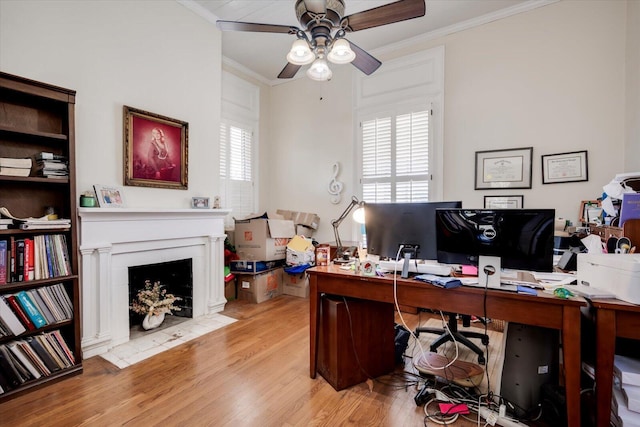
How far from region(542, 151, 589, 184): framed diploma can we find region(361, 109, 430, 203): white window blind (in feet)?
3.87

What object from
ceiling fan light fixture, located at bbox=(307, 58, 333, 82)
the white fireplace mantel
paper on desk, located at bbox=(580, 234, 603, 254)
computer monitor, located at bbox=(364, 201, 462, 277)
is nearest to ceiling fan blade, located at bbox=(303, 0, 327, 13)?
ceiling fan light fixture, located at bbox=(307, 58, 333, 82)

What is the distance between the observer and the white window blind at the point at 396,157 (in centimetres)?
376

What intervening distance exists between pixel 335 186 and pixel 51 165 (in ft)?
10.1

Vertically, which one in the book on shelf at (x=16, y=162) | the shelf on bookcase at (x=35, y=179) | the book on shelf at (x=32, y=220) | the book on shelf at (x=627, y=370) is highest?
the book on shelf at (x=16, y=162)

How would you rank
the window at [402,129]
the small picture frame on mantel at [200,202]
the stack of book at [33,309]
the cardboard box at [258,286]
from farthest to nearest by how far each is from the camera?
the cardboard box at [258,286], the window at [402,129], the small picture frame on mantel at [200,202], the stack of book at [33,309]

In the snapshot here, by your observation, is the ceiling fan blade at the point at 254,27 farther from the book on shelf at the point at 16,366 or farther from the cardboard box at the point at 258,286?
the cardboard box at the point at 258,286

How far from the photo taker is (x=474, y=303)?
1.57 m

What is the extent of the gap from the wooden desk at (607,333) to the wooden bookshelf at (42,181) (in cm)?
307

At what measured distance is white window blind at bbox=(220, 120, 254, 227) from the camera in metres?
4.32

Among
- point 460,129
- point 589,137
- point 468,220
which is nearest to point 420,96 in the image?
point 460,129

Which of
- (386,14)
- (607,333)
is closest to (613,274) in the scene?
(607,333)

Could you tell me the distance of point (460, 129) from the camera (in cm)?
355

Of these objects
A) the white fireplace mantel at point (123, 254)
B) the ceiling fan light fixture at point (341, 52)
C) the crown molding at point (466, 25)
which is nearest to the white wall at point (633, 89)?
the crown molding at point (466, 25)

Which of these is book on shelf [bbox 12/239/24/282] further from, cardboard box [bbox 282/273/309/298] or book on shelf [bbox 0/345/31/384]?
cardboard box [bbox 282/273/309/298]
